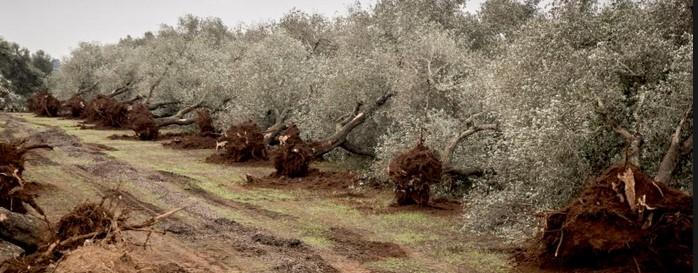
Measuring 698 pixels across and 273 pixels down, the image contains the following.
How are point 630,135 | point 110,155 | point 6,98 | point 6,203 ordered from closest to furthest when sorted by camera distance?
point 630,135
point 6,203
point 6,98
point 110,155

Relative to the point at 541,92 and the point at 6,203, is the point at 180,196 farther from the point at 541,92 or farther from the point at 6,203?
the point at 541,92

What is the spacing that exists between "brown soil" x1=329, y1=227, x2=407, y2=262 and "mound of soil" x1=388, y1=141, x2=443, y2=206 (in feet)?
11.0

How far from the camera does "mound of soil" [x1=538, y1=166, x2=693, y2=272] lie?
31.2ft

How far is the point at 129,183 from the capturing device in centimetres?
1972

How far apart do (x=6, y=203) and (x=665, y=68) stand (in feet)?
47.3

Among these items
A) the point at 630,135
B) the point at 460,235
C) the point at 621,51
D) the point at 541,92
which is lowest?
the point at 460,235

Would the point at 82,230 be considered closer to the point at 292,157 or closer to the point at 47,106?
the point at 292,157

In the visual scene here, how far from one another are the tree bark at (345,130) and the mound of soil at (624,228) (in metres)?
13.9

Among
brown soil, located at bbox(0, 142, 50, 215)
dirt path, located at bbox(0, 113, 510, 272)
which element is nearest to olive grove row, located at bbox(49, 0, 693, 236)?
dirt path, located at bbox(0, 113, 510, 272)

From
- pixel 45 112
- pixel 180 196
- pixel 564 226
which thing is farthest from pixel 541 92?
pixel 45 112

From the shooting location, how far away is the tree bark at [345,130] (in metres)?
24.1

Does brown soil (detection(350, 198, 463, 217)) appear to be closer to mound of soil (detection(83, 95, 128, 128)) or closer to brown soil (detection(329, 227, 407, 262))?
brown soil (detection(329, 227, 407, 262))

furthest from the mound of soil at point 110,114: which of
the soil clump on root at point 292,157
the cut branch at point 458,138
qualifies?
the cut branch at point 458,138

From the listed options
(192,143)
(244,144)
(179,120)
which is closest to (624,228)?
(244,144)
